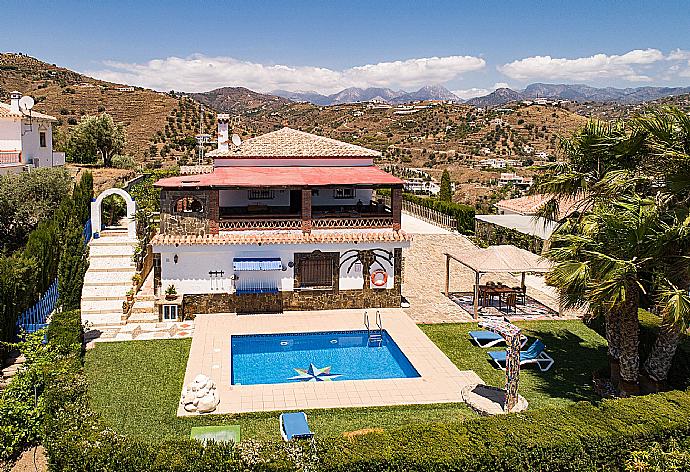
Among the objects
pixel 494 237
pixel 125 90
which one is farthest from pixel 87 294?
pixel 125 90

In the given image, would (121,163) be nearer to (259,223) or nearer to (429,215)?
(429,215)

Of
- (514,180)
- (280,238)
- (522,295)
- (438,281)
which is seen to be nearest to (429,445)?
(280,238)

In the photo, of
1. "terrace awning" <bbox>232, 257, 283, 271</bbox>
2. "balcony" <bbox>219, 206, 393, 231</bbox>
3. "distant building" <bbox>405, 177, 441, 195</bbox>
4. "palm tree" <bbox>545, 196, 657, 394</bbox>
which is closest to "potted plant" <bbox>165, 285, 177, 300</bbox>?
"terrace awning" <bbox>232, 257, 283, 271</bbox>

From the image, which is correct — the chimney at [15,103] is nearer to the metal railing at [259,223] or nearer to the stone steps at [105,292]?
the stone steps at [105,292]

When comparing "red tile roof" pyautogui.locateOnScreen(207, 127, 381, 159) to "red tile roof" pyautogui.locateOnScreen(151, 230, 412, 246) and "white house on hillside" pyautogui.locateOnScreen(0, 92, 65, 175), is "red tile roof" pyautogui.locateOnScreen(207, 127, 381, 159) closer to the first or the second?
"red tile roof" pyautogui.locateOnScreen(151, 230, 412, 246)

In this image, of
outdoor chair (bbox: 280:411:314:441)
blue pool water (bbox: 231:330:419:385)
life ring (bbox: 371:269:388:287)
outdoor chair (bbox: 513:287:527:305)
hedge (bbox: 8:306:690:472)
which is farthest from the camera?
outdoor chair (bbox: 513:287:527:305)

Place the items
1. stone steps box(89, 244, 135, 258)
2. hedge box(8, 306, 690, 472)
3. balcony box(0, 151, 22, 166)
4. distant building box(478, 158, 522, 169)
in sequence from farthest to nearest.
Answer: distant building box(478, 158, 522, 169) < balcony box(0, 151, 22, 166) < stone steps box(89, 244, 135, 258) < hedge box(8, 306, 690, 472)

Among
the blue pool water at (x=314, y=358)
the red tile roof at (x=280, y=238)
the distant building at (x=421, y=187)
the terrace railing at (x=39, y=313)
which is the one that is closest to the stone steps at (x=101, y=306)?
the terrace railing at (x=39, y=313)
